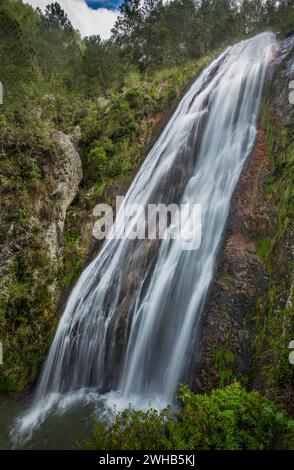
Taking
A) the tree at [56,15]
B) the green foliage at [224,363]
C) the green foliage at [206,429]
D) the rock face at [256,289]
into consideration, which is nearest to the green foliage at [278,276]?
the rock face at [256,289]

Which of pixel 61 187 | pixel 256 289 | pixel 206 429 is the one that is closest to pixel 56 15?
pixel 61 187

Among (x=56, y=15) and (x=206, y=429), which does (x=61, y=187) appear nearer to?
(x=206, y=429)

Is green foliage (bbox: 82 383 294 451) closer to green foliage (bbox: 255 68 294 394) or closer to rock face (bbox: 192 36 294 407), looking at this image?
rock face (bbox: 192 36 294 407)

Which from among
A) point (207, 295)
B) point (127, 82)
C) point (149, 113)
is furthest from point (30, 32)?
point (207, 295)

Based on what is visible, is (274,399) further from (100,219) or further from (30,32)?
(30,32)

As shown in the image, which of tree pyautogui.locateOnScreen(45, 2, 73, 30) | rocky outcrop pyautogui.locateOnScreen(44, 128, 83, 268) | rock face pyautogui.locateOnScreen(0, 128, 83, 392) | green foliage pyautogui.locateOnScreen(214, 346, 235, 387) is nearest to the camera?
green foliage pyautogui.locateOnScreen(214, 346, 235, 387)

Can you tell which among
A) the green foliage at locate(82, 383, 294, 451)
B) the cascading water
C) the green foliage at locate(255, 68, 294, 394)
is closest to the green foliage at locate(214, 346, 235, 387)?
the green foliage at locate(255, 68, 294, 394)

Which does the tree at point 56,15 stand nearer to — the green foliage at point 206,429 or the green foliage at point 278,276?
the green foliage at point 278,276
